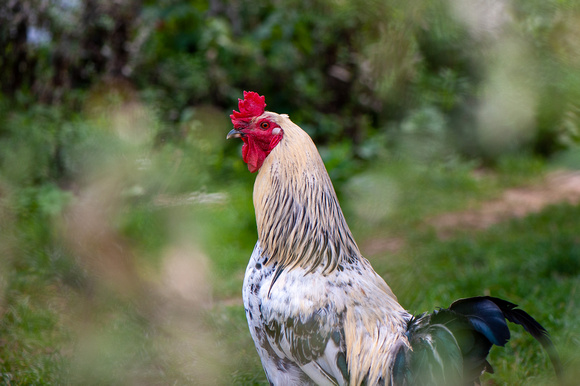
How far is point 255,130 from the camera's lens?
8.23ft

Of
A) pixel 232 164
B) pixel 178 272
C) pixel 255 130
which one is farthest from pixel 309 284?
pixel 232 164

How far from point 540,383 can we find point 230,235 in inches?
120

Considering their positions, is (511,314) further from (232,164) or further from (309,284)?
(232,164)

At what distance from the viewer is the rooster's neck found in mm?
2432

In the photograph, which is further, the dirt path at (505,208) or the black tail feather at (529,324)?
the dirt path at (505,208)

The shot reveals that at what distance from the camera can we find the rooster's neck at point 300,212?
2.43 meters

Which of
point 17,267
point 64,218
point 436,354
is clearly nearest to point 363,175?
point 64,218

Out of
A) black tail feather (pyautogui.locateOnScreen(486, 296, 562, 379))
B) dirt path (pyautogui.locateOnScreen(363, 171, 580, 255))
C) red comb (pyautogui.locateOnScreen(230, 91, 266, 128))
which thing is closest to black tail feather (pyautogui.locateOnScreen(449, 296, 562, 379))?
black tail feather (pyautogui.locateOnScreen(486, 296, 562, 379))

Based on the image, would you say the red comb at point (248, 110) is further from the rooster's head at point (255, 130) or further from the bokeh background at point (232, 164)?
the bokeh background at point (232, 164)

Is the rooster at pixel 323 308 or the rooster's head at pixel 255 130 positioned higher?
the rooster's head at pixel 255 130

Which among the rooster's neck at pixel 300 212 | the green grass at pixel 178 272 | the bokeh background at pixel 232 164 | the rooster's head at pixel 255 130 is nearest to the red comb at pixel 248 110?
the rooster's head at pixel 255 130

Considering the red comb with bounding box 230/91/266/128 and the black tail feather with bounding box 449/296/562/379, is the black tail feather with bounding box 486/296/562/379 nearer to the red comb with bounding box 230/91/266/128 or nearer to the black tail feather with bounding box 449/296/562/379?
the black tail feather with bounding box 449/296/562/379

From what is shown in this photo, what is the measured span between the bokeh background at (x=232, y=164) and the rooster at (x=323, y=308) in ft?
1.92

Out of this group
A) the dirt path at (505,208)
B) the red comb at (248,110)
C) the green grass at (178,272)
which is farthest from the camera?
the dirt path at (505,208)
